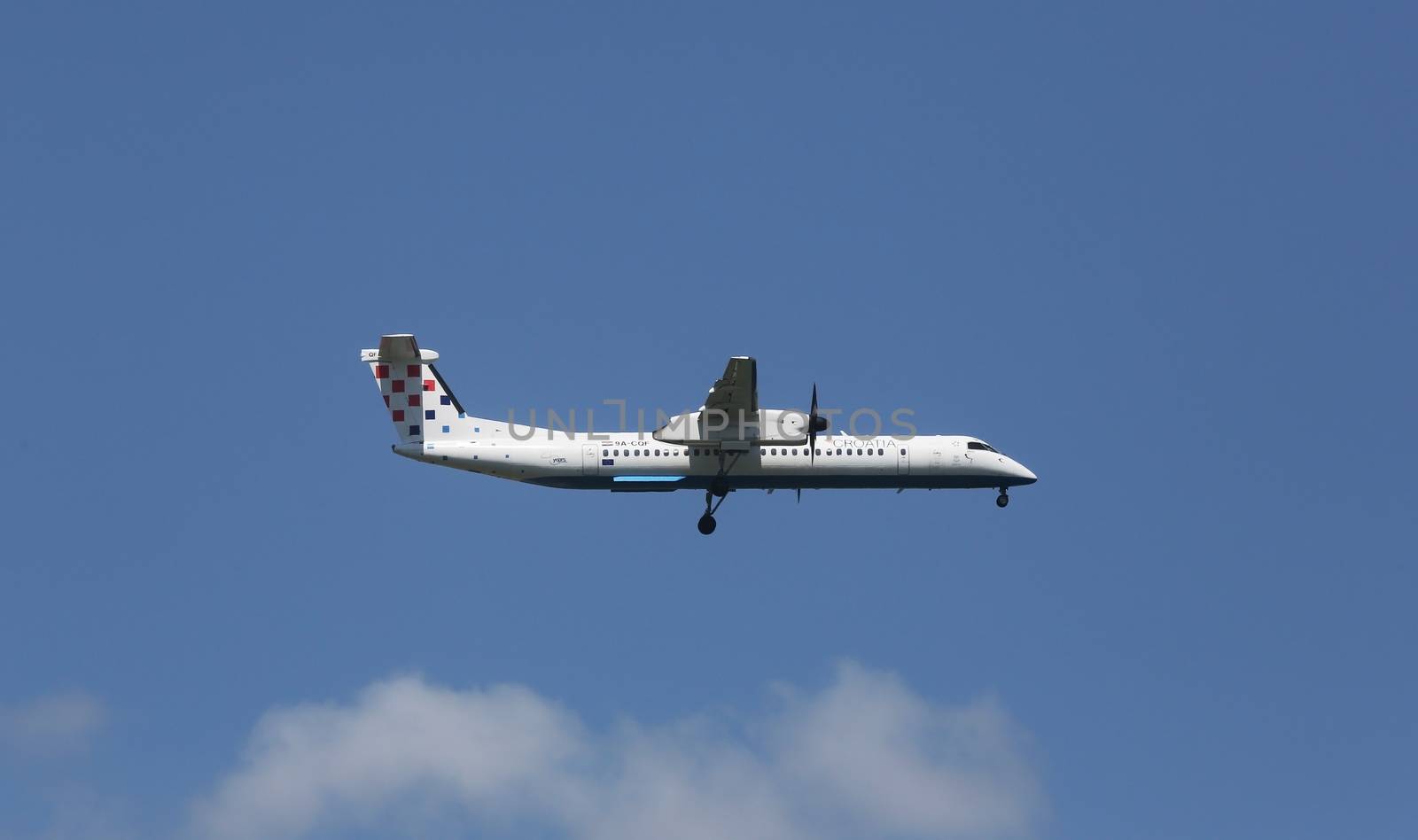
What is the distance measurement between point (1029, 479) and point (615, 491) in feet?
33.7

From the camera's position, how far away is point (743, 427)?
120ft

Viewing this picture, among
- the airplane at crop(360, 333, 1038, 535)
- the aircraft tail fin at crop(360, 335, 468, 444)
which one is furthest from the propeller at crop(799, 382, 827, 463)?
the aircraft tail fin at crop(360, 335, 468, 444)

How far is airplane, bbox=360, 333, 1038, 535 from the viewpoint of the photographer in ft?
121

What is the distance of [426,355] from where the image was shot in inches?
1484

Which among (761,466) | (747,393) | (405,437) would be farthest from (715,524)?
(405,437)

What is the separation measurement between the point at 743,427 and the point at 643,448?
2.47m

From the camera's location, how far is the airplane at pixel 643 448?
3681 centimetres

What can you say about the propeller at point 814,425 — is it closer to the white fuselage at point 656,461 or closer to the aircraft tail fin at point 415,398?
the white fuselage at point 656,461

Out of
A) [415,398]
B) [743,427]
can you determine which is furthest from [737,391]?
[415,398]

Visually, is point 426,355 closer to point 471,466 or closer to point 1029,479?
point 471,466

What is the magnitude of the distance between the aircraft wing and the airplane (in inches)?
10.2

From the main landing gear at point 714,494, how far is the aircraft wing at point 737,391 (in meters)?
1.39

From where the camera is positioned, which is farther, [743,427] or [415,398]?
[415,398]

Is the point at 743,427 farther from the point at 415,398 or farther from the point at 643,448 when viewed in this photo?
the point at 415,398
